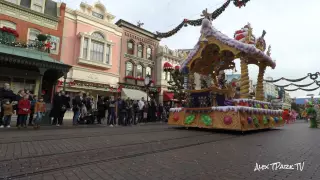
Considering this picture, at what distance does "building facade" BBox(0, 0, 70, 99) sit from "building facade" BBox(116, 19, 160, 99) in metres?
7.75

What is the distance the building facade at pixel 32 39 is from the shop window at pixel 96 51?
3.41 meters

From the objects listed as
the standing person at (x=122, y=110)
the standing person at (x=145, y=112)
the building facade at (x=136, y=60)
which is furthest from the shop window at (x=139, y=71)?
the standing person at (x=122, y=110)

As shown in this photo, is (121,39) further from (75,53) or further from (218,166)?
(218,166)

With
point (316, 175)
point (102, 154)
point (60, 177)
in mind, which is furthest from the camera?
point (102, 154)

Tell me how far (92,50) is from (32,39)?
5.77 meters

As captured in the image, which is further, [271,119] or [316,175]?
[271,119]

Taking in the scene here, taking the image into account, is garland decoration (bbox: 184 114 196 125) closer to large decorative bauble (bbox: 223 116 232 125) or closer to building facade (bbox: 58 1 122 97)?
large decorative bauble (bbox: 223 116 232 125)

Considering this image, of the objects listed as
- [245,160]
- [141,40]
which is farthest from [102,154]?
[141,40]

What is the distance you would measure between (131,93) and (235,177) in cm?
2116

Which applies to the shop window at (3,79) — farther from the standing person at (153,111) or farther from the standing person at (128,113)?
the standing person at (153,111)

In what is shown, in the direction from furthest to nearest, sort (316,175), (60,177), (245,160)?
(245,160) → (316,175) → (60,177)

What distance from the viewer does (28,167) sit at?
3006 millimetres

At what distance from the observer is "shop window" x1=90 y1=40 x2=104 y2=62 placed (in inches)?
840

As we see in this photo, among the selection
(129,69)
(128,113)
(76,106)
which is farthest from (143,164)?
(129,69)
